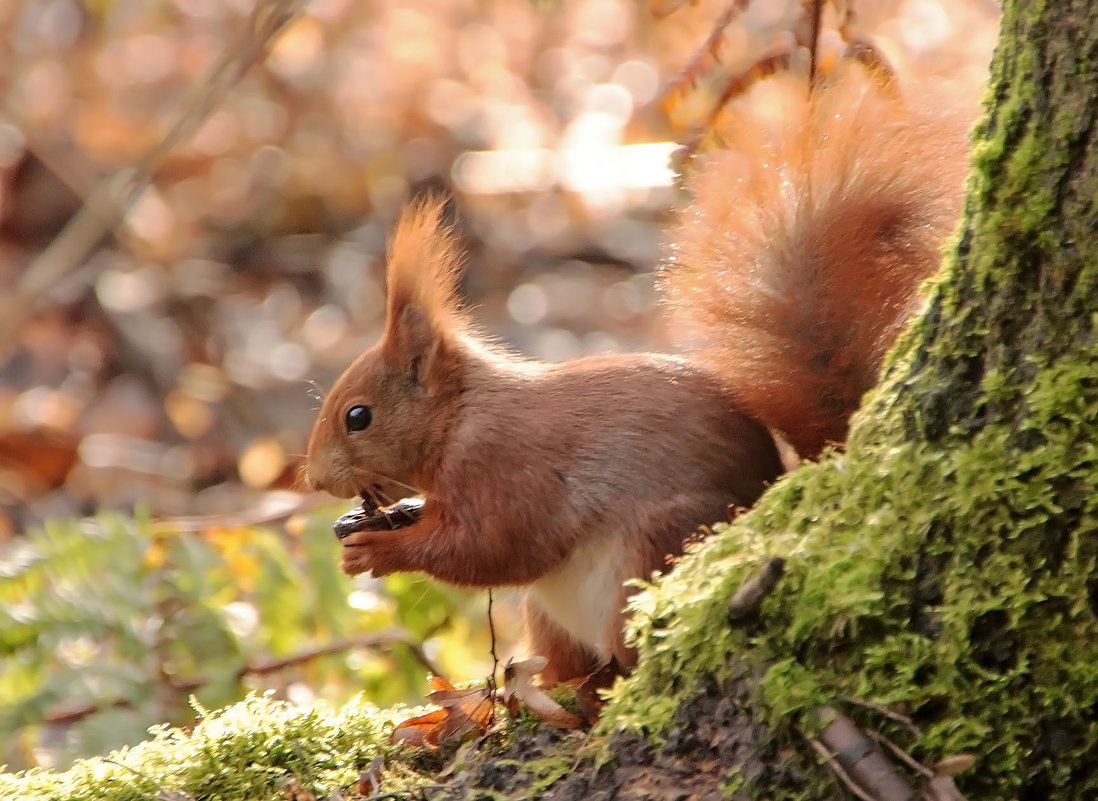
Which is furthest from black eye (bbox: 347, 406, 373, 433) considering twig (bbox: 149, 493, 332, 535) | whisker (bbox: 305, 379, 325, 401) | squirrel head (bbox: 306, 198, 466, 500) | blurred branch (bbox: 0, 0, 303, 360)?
blurred branch (bbox: 0, 0, 303, 360)

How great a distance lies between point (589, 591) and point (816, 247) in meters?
0.58

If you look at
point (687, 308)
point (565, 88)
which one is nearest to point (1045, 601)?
point (687, 308)

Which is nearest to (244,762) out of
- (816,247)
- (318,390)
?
(816,247)

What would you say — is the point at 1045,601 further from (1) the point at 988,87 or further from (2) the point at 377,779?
(2) the point at 377,779

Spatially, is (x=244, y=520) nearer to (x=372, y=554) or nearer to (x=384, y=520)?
(x=384, y=520)

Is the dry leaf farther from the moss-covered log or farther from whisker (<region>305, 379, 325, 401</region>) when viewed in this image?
whisker (<region>305, 379, 325, 401</region>)

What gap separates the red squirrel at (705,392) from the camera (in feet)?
5.70

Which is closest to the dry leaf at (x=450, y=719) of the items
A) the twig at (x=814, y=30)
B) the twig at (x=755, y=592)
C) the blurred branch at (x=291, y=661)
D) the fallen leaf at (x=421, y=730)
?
the fallen leaf at (x=421, y=730)

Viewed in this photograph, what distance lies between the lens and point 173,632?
2652mm

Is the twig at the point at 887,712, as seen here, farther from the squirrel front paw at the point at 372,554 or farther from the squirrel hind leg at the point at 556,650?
the squirrel front paw at the point at 372,554

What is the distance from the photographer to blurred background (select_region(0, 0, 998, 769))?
3.99 meters

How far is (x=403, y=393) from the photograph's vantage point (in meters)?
2.16

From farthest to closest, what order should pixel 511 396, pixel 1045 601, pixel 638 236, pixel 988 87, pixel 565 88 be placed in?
pixel 565 88, pixel 638 236, pixel 511 396, pixel 988 87, pixel 1045 601

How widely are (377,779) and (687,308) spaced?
822 mm
